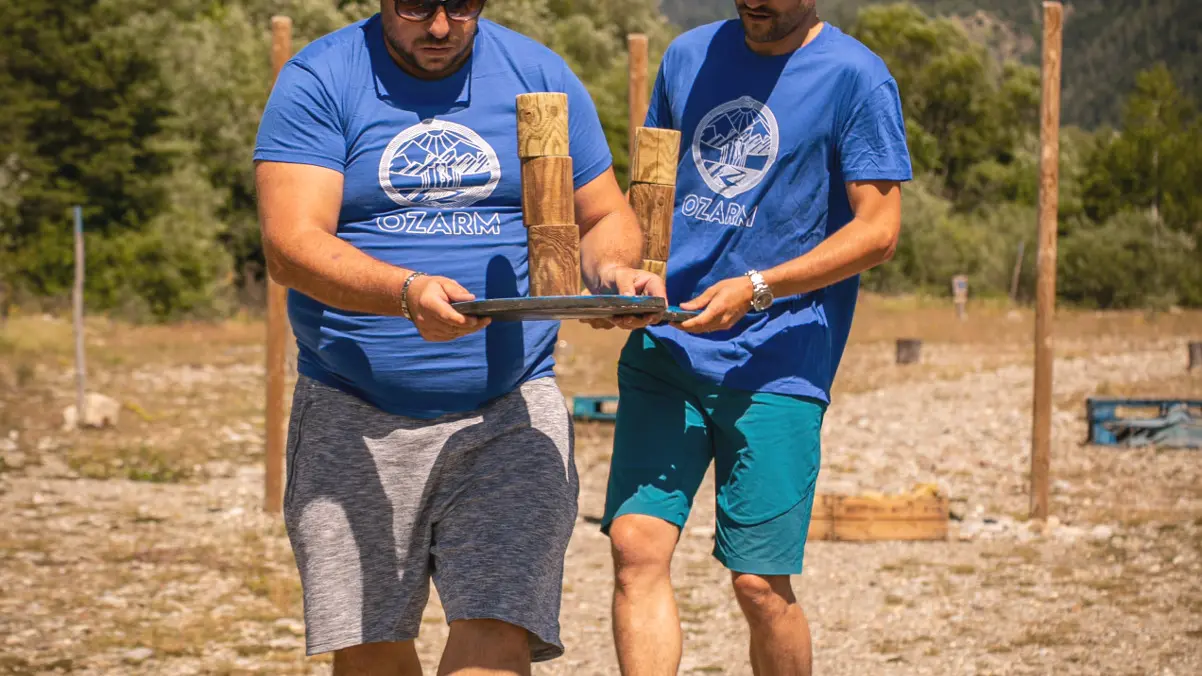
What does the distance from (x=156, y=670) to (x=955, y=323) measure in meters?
27.7

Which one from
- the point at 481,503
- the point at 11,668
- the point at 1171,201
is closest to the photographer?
the point at 481,503

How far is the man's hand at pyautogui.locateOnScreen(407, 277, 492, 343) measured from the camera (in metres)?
3.09

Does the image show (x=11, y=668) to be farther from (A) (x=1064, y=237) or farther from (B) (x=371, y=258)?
(A) (x=1064, y=237)

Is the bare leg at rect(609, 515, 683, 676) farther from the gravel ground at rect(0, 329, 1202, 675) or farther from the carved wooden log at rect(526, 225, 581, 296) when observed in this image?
the gravel ground at rect(0, 329, 1202, 675)

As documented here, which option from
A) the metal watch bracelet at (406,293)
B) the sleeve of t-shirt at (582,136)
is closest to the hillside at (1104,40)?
the sleeve of t-shirt at (582,136)

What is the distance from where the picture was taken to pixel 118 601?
768 cm

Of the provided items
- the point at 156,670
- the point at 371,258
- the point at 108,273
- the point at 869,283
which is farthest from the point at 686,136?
the point at 869,283

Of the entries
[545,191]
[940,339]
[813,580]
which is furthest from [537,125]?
[940,339]

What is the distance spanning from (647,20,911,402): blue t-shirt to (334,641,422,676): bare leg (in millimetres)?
1141

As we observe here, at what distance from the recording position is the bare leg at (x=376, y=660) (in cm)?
364

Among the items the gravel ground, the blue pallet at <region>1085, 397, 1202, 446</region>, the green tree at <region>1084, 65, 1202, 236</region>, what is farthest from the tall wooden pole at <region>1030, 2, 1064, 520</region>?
the green tree at <region>1084, 65, 1202, 236</region>

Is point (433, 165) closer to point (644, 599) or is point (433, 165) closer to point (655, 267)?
point (655, 267)

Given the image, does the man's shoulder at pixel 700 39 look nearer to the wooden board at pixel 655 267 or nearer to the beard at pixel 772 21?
the beard at pixel 772 21

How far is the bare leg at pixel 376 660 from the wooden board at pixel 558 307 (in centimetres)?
96
